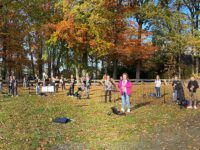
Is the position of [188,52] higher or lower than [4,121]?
higher

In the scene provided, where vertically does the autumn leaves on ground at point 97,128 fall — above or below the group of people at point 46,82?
below

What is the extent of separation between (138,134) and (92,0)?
101ft

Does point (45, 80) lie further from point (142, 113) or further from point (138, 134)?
point (138, 134)

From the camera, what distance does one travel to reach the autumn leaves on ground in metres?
14.0

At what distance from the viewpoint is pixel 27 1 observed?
33.7 m

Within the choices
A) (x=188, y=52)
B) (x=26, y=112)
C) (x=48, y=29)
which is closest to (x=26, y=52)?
(x=48, y=29)

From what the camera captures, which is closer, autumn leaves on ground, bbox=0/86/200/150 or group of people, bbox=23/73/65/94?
autumn leaves on ground, bbox=0/86/200/150

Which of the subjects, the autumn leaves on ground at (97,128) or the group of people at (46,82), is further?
the group of people at (46,82)

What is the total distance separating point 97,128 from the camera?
56.6 ft

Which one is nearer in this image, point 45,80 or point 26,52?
point 45,80

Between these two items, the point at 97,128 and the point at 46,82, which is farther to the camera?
the point at 46,82

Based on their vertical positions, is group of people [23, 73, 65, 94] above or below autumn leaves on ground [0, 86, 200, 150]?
above

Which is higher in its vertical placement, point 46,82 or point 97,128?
point 46,82

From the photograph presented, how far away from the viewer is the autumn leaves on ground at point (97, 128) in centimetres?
1403
